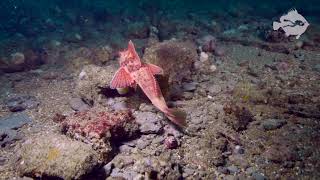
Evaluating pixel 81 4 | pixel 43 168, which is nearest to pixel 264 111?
pixel 43 168

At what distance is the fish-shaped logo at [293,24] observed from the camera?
37.1 ft

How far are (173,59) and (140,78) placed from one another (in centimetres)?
238

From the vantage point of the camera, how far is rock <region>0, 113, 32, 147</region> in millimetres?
6434

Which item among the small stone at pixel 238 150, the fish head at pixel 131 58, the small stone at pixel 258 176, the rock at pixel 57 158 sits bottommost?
the small stone at pixel 238 150

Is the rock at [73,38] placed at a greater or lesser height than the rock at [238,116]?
lesser

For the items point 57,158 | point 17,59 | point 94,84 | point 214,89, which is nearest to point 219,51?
point 214,89

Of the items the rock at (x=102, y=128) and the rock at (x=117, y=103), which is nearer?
the rock at (x=102, y=128)

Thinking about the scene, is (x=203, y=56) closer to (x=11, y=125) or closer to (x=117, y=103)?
(x=117, y=103)

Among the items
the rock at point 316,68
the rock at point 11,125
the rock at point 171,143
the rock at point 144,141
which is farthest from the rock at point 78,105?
the rock at point 316,68

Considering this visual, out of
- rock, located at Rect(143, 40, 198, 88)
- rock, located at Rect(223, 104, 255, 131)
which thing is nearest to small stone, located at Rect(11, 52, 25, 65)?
A: rock, located at Rect(143, 40, 198, 88)

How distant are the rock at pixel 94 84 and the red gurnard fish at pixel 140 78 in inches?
33.9

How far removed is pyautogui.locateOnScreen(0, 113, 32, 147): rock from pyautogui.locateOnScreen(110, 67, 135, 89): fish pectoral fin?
2252 millimetres

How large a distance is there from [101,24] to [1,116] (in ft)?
30.0

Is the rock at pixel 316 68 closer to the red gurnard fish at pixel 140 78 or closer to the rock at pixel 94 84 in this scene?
the red gurnard fish at pixel 140 78
